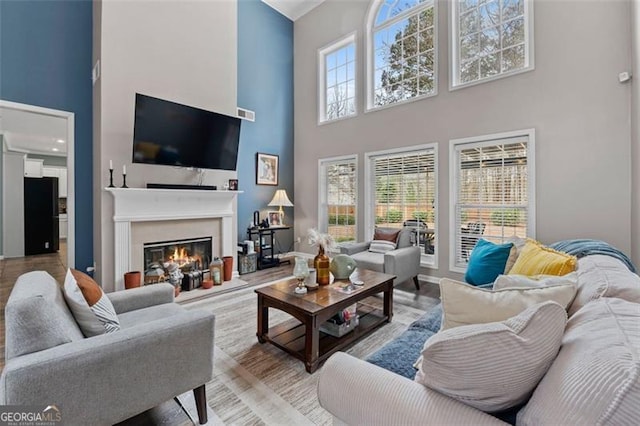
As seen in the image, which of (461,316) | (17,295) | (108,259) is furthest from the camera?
(108,259)

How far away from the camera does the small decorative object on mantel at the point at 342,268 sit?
2739mm

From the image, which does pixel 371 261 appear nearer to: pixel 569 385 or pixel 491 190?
pixel 491 190

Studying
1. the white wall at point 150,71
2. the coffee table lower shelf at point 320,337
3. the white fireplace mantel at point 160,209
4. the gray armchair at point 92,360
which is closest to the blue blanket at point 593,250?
the coffee table lower shelf at point 320,337

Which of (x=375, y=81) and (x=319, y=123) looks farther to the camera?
(x=319, y=123)

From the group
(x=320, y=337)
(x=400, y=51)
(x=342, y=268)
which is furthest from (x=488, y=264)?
(x=400, y=51)

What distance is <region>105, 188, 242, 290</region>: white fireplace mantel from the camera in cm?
340

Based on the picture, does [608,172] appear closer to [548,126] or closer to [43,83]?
[548,126]

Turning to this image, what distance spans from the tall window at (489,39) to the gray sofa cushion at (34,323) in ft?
15.0

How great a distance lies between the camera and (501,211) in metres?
3.70

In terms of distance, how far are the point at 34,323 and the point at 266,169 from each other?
4586 millimetres

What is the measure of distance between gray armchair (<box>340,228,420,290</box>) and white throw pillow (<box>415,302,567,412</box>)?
2.63 m

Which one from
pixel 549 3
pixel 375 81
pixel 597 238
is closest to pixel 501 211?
pixel 597 238

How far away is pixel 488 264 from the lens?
8.14 feet

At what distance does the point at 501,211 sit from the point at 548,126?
1.09 m
